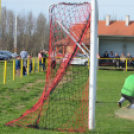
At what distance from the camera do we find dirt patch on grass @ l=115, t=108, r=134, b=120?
19.7 feet

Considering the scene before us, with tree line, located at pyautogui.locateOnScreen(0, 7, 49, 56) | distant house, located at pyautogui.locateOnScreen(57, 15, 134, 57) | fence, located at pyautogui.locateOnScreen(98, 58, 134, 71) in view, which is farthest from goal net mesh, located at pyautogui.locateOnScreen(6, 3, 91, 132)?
tree line, located at pyautogui.locateOnScreen(0, 7, 49, 56)

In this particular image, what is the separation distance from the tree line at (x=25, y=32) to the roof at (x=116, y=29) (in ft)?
71.5

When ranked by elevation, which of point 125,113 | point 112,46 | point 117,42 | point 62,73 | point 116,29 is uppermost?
point 116,29

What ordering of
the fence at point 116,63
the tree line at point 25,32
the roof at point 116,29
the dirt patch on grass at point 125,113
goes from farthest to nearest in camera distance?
the tree line at point 25,32 < the roof at point 116,29 < the fence at point 116,63 < the dirt patch on grass at point 125,113

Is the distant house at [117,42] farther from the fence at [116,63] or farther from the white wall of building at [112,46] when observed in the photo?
the fence at [116,63]

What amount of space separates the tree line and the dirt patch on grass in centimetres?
4741

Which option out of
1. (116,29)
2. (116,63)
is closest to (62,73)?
(116,63)

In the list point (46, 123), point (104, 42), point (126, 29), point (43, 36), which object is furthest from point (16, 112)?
point (43, 36)

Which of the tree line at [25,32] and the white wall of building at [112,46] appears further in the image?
the tree line at [25,32]

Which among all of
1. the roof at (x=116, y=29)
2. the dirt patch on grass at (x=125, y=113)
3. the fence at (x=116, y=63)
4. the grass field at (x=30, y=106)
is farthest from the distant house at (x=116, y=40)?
the dirt patch on grass at (x=125, y=113)

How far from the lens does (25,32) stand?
58438 millimetres

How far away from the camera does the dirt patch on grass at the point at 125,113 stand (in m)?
6.00

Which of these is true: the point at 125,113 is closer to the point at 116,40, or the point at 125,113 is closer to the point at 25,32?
the point at 116,40

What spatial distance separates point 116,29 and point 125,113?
88.7ft
